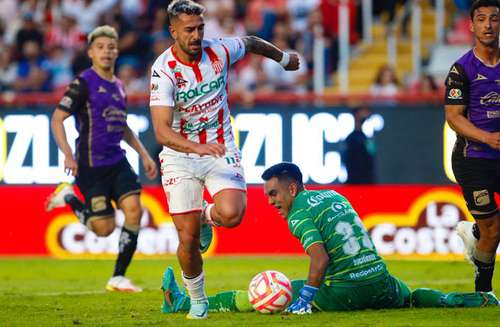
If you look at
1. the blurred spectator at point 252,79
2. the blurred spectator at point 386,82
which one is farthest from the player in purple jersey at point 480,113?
the blurred spectator at point 252,79

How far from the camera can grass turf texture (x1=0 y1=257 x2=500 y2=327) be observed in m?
9.46

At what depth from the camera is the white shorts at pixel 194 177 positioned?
32.3ft

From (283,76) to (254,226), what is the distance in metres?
3.49

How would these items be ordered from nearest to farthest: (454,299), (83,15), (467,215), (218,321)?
(218,321), (454,299), (467,215), (83,15)

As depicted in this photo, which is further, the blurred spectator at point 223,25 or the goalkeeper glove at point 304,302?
the blurred spectator at point 223,25

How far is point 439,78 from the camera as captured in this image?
65.2 feet

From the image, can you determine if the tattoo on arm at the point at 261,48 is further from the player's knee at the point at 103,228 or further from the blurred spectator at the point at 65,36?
the blurred spectator at the point at 65,36

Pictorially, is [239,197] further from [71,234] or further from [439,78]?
[439,78]

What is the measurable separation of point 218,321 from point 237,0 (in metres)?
14.2

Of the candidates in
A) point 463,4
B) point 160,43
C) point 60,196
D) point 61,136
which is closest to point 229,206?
point 61,136

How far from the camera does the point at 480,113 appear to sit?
407 inches

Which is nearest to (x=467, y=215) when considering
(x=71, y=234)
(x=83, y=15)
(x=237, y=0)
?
(x=71, y=234)

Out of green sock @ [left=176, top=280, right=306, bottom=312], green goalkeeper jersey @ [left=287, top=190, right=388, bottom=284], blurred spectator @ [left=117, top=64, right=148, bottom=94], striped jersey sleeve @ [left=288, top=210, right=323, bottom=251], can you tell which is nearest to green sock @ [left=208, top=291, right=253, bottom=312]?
green sock @ [left=176, top=280, right=306, bottom=312]

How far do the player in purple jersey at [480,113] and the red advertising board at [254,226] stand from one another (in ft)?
22.6
